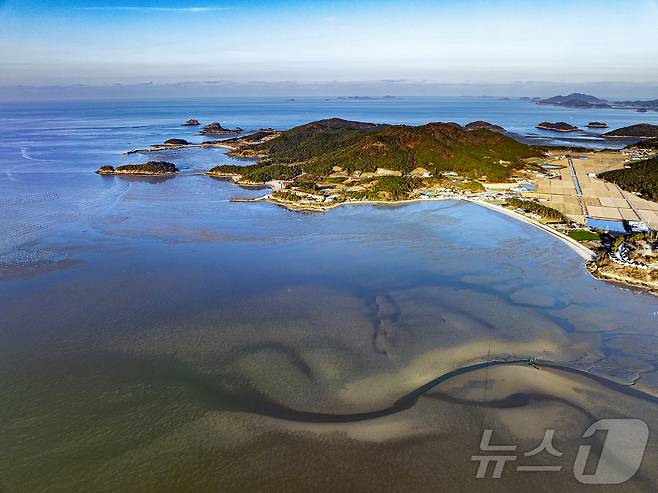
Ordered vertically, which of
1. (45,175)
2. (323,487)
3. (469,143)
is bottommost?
(323,487)

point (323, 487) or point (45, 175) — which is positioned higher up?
point (45, 175)

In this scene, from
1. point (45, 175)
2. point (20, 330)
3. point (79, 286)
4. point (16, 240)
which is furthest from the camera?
point (45, 175)

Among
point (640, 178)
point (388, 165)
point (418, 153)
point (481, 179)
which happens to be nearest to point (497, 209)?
point (481, 179)

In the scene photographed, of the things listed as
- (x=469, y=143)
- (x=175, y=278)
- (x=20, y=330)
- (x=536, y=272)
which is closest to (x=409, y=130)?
(x=469, y=143)

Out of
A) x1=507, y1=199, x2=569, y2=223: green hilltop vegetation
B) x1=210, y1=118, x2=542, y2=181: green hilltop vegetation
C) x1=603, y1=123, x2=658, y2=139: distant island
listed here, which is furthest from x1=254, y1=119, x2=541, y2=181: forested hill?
x1=603, y1=123, x2=658, y2=139: distant island

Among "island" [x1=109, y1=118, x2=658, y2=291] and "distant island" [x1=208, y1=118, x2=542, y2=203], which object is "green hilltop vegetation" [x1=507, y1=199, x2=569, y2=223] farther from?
"distant island" [x1=208, y1=118, x2=542, y2=203]

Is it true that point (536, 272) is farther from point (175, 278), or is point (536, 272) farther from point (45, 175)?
point (45, 175)

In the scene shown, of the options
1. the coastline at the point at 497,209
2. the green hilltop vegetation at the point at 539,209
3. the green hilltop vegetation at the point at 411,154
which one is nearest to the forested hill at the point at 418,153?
the green hilltop vegetation at the point at 411,154
